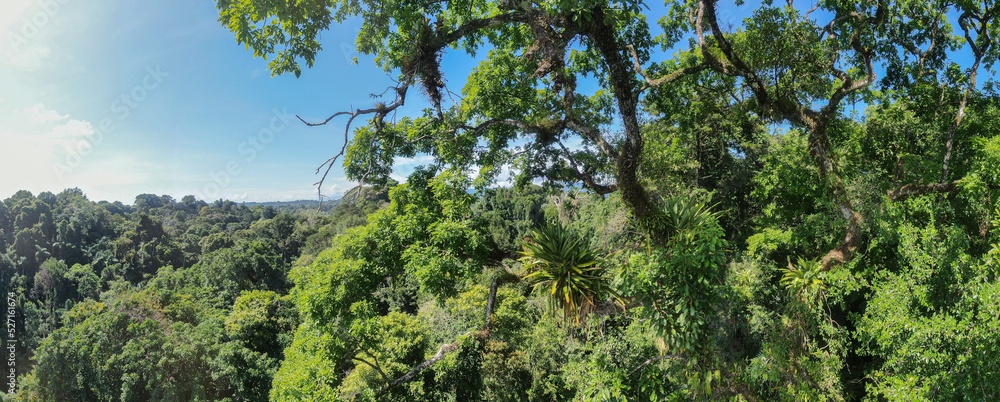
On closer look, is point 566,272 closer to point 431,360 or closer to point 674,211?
point 674,211

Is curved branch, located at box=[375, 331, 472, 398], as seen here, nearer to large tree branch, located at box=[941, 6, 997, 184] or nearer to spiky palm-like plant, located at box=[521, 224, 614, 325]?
spiky palm-like plant, located at box=[521, 224, 614, 325]

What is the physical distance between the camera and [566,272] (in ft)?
16.1

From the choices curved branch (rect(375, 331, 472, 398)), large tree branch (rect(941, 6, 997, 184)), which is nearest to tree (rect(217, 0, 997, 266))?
large tree branch (rect(941, 6, 997, 184))

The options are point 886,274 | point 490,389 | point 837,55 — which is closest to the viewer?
point 886,274

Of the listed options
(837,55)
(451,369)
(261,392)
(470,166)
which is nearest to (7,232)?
(261,392)

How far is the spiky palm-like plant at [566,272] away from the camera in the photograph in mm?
4832

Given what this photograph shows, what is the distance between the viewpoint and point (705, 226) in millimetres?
4602

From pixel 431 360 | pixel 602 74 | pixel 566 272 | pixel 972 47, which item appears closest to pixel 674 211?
pixel 566 272

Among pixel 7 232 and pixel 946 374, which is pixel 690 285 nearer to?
pixel 946 374

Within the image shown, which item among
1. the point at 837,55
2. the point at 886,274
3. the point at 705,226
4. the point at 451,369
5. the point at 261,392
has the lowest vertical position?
the point at 261,392

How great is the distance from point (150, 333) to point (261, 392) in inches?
185

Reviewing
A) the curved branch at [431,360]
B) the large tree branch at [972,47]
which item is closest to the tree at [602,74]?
the large tree branch at [972,47]

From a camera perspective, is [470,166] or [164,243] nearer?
[470,166]

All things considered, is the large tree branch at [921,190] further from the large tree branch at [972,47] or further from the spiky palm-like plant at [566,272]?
the spiky palm-like plant at [566,272]
